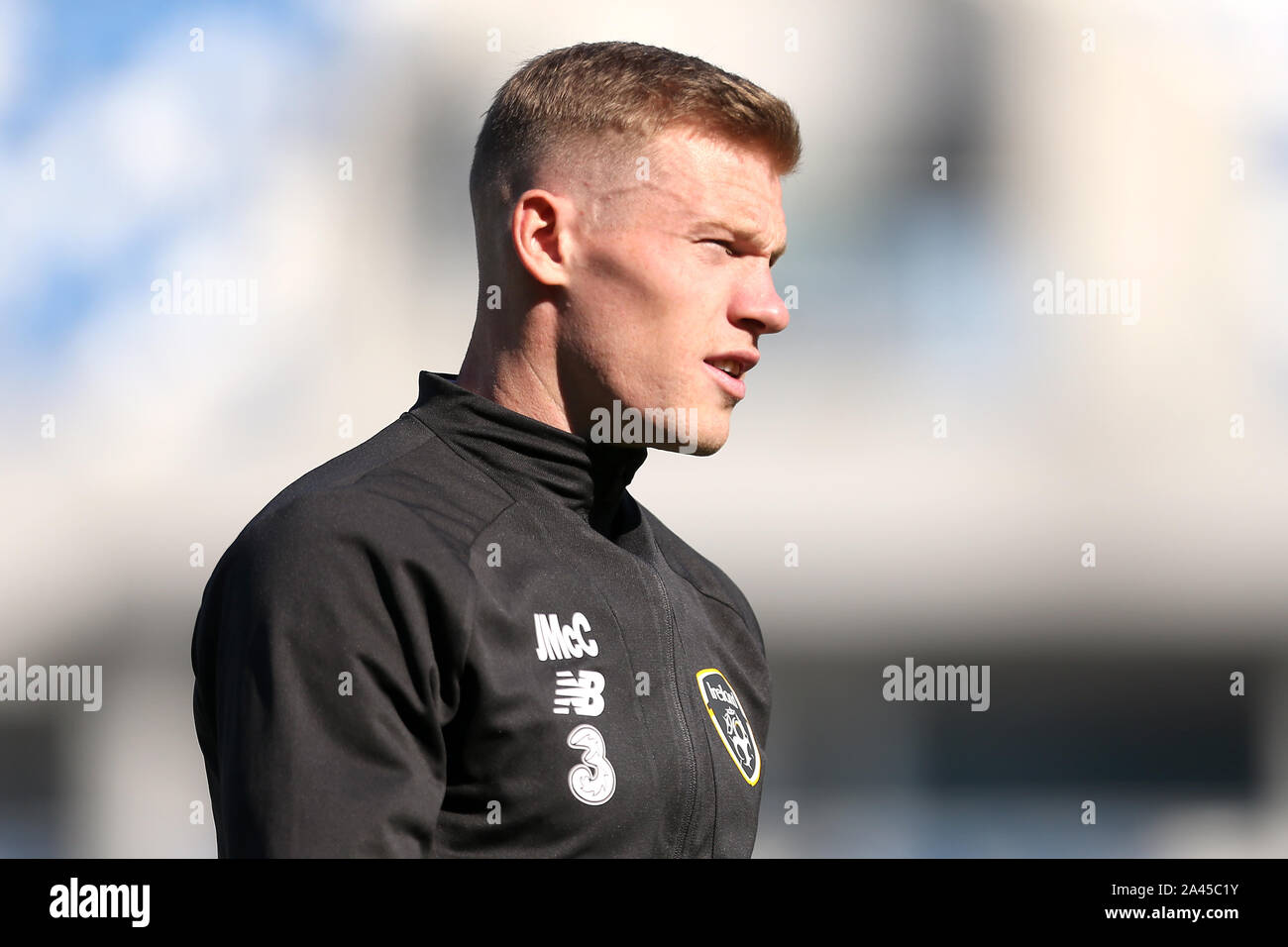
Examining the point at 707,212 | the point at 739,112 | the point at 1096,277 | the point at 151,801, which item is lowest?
the point at 151,801

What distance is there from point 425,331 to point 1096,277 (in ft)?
10.4

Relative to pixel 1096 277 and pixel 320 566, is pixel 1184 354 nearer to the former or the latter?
pixel 1096 277

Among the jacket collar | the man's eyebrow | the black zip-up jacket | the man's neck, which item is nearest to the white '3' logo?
the black zip-up jacket

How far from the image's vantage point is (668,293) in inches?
83.5

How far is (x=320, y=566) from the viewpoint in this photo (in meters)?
1.78

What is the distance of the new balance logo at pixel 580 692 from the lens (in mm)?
1896

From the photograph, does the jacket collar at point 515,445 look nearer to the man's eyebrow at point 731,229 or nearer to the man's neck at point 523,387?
the man's neck at point 523,387

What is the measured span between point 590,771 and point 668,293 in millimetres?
721

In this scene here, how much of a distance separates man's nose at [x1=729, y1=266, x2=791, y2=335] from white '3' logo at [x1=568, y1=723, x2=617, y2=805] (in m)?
0.68

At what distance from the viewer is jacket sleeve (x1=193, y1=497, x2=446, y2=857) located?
5.47 feet

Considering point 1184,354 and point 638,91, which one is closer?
point 638,91

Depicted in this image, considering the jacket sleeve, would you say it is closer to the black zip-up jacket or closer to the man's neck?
the black zip-up jacket

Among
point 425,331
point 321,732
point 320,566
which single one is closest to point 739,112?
point 320,566

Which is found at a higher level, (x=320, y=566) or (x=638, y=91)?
(x=638, y=91)
